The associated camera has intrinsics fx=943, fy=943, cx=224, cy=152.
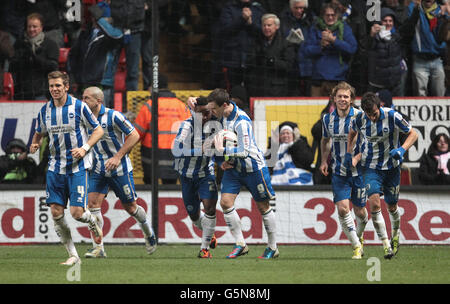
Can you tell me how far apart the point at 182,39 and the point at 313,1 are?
2123 mm

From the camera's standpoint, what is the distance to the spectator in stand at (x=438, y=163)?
1277cm

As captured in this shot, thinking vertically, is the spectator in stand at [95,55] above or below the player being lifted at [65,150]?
above

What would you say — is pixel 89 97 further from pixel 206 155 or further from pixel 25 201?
pixel 25 201

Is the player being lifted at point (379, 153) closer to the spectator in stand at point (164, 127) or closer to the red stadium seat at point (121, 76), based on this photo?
the spectator in stand at point (164, 127)

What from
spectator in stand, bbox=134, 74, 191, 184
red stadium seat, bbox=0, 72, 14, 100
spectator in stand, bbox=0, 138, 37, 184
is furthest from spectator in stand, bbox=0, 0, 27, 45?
spectator in stand, bbox=134, 74, 191, 184

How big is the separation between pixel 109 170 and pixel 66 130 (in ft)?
4.10

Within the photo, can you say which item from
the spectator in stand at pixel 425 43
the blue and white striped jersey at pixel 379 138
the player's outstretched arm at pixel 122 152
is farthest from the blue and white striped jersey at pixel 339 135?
the spectator in stand at pixel 425 43

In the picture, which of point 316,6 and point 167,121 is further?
point 316,6

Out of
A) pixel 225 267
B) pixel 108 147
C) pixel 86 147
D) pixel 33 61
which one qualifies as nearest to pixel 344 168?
pixel 225 267

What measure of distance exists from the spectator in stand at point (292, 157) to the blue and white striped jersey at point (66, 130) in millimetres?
4043

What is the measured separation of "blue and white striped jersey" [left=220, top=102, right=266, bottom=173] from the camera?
32.9 ft

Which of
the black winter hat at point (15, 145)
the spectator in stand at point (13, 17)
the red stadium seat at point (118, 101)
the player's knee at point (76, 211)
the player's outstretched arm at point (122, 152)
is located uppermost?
the spectator in stand at point (13, 17)

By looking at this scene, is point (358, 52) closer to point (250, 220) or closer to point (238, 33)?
point (238, 33)

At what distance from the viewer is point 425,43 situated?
1380 centimetres
